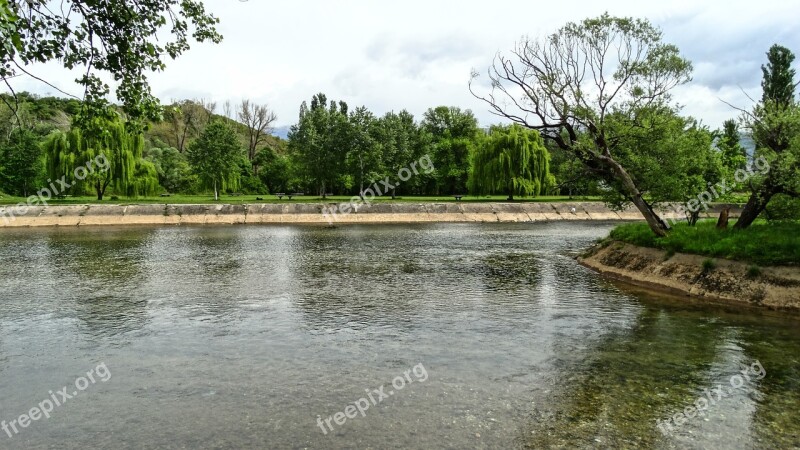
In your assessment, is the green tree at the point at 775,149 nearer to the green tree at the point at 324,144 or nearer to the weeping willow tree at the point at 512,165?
the weeping willow tree at the point at 512,165

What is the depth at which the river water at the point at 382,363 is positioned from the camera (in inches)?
340

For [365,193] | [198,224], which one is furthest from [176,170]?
[198,224]

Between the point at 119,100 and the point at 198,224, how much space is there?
49.9 metres

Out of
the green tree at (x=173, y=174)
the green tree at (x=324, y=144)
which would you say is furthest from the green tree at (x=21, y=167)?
the green tree at (x=324, y=144)

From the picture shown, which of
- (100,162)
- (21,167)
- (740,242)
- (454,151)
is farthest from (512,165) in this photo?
(21,167)

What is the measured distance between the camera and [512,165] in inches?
2916

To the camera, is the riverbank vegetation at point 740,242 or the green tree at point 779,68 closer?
the riverbank vegetation at point 740,242

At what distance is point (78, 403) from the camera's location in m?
9.84

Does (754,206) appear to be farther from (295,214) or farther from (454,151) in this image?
(454,151)

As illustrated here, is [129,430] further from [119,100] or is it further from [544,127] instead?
[544,127]

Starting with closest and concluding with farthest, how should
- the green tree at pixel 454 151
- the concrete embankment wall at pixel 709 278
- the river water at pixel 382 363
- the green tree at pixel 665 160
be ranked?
the river water at pixel 382 363, the concrete embankment wall at pixel 709 278, the green tree at pixel 665 160, the green tree at pixel 454 151

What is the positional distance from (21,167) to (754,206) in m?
87.5

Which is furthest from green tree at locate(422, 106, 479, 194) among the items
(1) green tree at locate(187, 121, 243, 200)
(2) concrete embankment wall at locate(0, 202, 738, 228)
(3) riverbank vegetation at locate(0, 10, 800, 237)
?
(1) green tree at locate(187, 121, 243, 200)

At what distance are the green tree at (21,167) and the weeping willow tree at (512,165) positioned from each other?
6217 cm
